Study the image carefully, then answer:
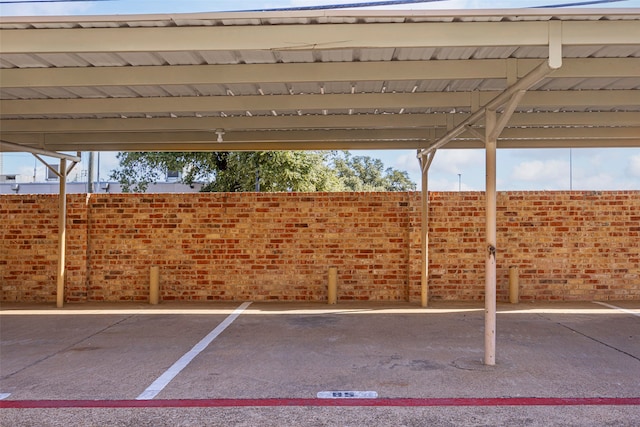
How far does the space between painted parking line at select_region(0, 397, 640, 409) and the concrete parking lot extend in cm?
2

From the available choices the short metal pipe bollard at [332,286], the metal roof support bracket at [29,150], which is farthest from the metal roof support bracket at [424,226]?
the metal roof support bracket at [29,150]

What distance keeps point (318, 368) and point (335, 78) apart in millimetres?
3199

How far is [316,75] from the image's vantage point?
6242 mm

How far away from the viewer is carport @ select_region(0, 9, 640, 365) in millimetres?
4973

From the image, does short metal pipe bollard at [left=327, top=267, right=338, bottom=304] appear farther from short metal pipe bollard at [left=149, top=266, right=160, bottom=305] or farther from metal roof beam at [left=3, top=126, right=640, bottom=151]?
short metal pipe bollard at [left=149, top=266, right=160, bottom=305]

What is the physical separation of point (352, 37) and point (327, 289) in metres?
6.53

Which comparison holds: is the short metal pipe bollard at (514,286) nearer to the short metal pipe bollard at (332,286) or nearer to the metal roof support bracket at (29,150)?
the short metal pipe bollard at (332,286)

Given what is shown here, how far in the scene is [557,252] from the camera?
35.1 ft

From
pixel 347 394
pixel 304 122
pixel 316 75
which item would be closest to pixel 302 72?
pixel 316 75

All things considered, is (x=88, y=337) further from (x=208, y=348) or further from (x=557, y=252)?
(x=557, y=252)

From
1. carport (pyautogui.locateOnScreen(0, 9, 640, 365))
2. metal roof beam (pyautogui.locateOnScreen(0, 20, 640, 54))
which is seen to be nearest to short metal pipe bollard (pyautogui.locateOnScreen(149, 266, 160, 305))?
carport (pyautogui.locateOnScreen(0, 9, 640, 365))

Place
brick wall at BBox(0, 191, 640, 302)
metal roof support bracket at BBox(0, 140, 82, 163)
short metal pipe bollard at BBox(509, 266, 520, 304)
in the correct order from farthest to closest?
brick wall at BBox(0, 191, 640, 302) → short metal pipe bollard at BBox(509, 266, 520, 304) → metal roof support bracket at BBox(0, 140, 82, 163)

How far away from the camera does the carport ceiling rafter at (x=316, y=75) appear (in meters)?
4.97

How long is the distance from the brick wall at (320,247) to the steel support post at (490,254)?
4.62 meters
